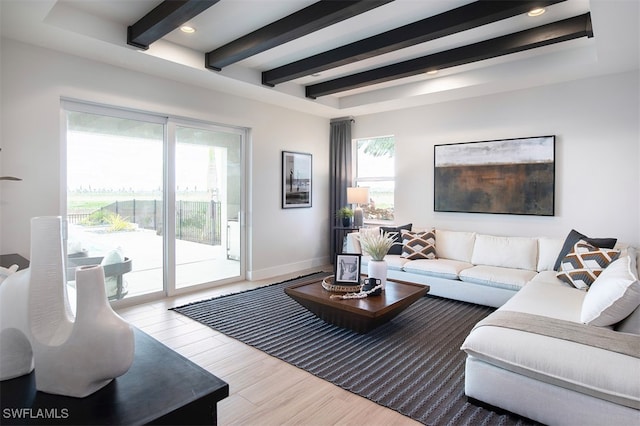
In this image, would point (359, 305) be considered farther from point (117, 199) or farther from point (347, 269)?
Answer: point (117, 199)

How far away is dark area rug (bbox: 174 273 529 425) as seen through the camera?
2.22 metres

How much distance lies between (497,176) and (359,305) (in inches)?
117

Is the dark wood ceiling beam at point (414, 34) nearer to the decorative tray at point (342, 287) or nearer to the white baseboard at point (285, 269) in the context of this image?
the decorative tray at point (342, 287)

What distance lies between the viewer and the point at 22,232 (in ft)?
10.7

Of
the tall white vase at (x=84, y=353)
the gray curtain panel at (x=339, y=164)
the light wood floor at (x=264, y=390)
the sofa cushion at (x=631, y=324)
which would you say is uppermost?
the gray curtain panel at (x=339, y=164)

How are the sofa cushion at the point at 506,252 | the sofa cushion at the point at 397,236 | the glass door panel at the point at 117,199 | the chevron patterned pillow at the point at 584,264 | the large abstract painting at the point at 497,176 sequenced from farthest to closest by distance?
the sofa cushion at the point at 397,236 → the large abstract painting at the point at 497,176 → the sofa cushion at the point at 506,252 → the glass door panel at the point at 117,199 → the chevron patterned pillow at the point at 584,264

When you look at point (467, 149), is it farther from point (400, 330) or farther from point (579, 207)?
point (400, 330)

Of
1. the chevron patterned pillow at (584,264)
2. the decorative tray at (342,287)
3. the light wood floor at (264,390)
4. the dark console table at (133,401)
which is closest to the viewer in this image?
the dark console table at (133,401)

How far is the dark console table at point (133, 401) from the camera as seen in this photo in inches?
32.1

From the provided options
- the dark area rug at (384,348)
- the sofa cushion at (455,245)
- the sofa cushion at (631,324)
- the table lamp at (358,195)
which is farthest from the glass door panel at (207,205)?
the sofa cushion at (631,324)

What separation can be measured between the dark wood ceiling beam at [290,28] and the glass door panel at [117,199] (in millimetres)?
1195

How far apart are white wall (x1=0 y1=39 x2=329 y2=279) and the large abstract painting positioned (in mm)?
2148

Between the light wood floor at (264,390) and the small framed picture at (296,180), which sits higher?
the small framed picture at (296,180)

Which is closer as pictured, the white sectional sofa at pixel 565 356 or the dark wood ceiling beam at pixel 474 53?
the white sectional sofa at pixel 565 356
